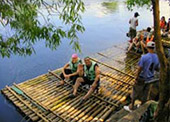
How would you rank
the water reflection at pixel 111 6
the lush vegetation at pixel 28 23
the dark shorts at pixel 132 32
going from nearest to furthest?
the lush vegetation at pixel 28 23 < the dark shorts at pixel 132 32 < the water reflection at pixel 111 6

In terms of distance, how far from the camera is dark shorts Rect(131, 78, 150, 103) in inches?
160

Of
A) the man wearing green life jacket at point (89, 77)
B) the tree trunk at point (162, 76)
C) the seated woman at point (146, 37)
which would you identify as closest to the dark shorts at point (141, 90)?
the man wearing green life jacket at point (89, 77)

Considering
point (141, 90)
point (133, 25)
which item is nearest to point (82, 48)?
point (133, 25)

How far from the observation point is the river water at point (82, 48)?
7.27 m

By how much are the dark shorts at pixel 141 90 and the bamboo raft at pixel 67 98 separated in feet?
2.67

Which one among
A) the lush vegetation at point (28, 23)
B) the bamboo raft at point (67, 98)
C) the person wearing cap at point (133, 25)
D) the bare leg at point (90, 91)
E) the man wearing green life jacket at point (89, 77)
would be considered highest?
the lush vegetation at point (28, 23)

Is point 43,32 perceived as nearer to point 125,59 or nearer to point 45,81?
point 45,81

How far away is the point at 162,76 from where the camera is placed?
247 cm

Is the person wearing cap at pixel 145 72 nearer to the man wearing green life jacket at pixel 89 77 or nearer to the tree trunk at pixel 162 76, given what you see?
the man wearing green life jacket at pixel 89 77

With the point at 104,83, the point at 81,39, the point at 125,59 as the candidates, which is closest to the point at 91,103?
the point at 104,83

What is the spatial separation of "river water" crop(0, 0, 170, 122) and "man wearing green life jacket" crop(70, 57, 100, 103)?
1476mm

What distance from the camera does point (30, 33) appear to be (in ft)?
10.7

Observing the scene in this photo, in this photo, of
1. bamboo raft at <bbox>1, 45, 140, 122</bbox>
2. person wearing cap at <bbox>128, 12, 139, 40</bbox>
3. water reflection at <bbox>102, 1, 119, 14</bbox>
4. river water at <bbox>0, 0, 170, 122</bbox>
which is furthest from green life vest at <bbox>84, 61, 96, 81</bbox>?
water reflection at <bbox>102, 1, 119, 14</bbox>

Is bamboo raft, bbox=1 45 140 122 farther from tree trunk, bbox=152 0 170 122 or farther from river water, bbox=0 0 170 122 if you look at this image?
tree trunk, bbox=152 0 170 122
